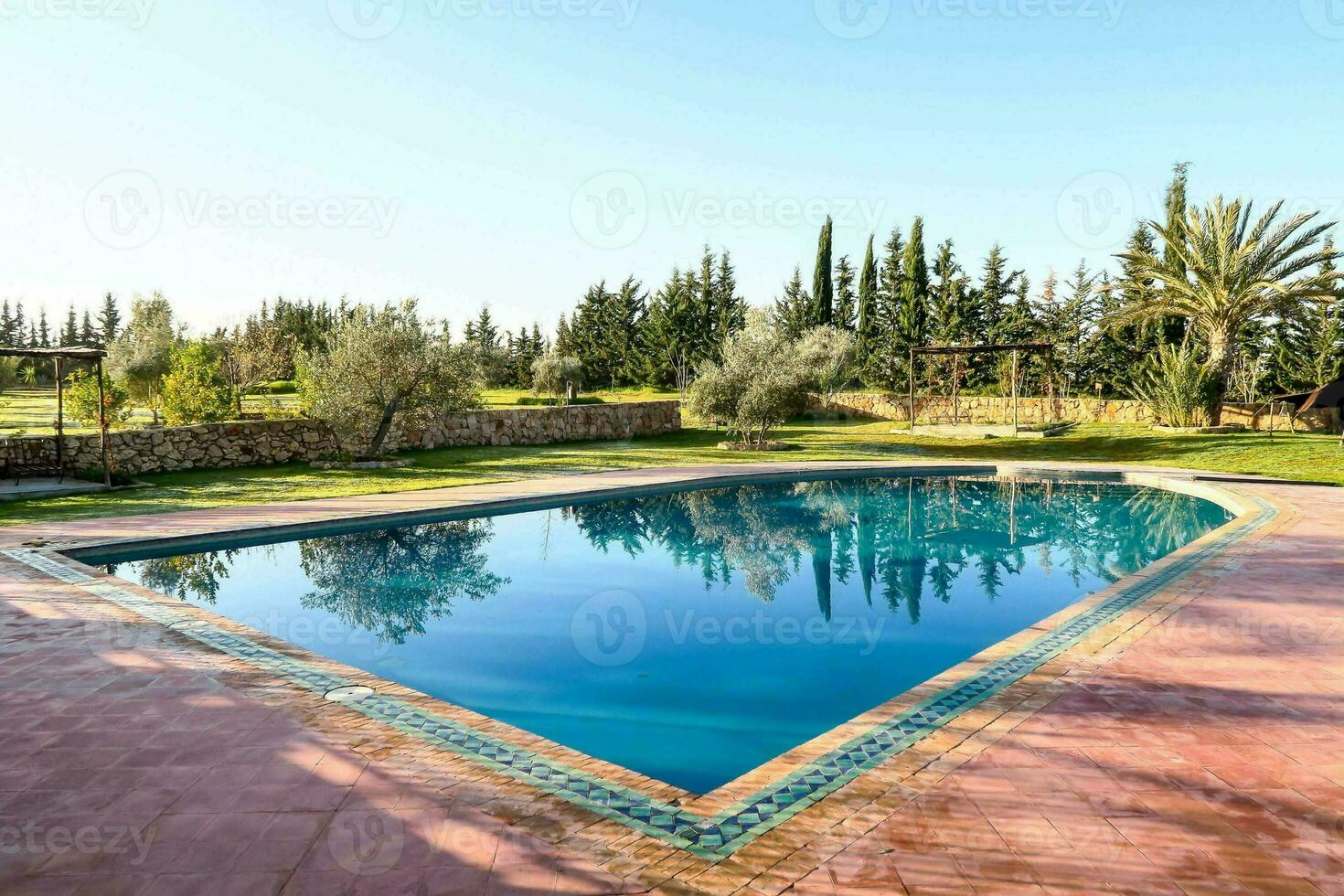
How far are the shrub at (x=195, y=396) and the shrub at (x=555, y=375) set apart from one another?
1722 centimetres

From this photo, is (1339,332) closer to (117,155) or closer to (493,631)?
(493,631)

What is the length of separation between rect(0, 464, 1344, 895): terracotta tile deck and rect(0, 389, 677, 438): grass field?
13.8 m

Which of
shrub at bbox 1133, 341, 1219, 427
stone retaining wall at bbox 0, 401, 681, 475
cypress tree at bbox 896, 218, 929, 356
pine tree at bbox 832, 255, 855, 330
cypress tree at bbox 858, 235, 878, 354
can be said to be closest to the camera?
stone retaining wall at bbox 0, 401, 681, 475

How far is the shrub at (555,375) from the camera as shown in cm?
3428

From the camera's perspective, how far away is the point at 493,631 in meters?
6.80

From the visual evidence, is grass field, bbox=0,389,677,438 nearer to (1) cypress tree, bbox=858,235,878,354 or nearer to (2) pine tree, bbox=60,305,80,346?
(1) cypress tree, bbox=858,235,878,354

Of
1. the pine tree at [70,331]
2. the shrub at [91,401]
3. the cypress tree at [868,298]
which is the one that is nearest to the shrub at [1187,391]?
the cypress tree at [868,298]

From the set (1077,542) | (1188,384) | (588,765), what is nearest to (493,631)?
(588,765)

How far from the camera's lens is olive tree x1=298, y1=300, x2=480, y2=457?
610 inches

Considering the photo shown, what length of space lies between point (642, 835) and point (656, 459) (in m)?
15.6

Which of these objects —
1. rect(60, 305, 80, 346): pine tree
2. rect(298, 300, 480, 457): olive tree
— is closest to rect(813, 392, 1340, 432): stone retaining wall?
rect(298, 300, 480, 457): olive tree

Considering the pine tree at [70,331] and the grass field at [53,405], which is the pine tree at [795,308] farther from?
the pine tree at [70,331]

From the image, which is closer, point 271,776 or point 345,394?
point 271,776

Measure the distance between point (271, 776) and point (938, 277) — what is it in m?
37.1
